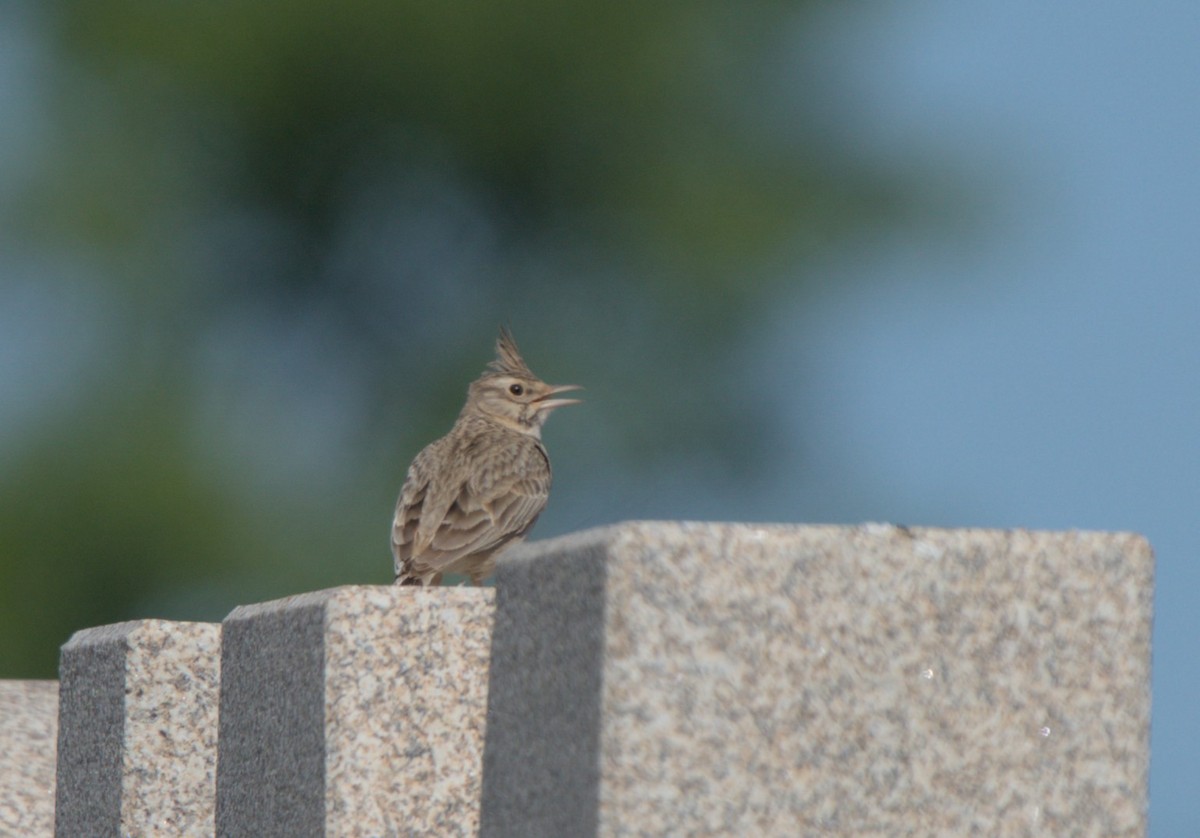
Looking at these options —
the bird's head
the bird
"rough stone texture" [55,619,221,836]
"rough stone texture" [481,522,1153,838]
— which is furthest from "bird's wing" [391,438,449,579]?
"rough stone texture" [481,522,1153,838]

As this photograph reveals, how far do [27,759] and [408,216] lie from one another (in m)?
15.8

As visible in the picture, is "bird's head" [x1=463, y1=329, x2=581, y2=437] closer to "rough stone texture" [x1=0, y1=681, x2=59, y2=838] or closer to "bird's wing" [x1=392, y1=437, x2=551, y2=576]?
"bird's wing" [x1=392, y1=437, x2=551, y2=576]

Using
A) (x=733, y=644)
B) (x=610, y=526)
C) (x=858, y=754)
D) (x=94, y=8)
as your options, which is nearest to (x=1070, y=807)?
(x=858, y=754)

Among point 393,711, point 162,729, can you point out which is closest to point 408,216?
point 162,729

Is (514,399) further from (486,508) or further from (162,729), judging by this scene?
(162,729)

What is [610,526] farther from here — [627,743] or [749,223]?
[749,223]

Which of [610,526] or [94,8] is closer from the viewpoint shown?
[610,526]

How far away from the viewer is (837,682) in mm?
4336

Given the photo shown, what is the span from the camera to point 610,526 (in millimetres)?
4320

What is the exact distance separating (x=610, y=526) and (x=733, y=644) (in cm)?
35

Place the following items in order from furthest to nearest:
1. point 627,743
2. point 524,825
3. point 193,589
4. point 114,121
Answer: point 114,121 → point 193,589 → point 524,825 → point 627,743

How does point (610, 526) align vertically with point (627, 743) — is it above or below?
above

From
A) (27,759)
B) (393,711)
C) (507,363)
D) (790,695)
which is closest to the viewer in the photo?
(790,695)

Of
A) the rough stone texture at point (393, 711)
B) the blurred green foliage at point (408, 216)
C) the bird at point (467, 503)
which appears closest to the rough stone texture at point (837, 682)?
the rough stone texture at point (393, 711)
